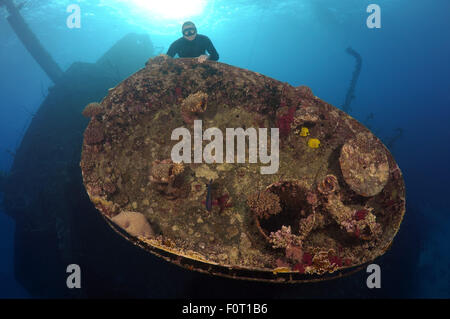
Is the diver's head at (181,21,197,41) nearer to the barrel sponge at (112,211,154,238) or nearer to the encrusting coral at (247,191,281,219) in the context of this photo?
the encrusting coral at (247,191,281,219)

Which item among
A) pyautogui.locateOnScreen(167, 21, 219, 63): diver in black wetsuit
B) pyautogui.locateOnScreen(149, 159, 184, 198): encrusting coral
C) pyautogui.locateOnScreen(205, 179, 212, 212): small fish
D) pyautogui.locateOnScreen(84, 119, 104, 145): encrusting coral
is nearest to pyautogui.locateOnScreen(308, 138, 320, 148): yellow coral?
pyautogui.locateOnScreen(205, 179, 212, 212): small fish

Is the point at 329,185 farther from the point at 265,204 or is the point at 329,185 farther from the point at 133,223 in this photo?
the point at 133,223

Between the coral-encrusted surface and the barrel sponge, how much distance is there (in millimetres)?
89

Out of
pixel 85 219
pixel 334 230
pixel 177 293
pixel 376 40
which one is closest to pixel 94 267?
pixel 85 219

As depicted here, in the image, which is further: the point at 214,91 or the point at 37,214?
the point at 37,214

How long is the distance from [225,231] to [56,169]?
1062 cm

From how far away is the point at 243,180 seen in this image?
4.72 metres

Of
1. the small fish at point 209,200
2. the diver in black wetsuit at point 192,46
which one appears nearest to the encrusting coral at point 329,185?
the small fish at point 209,200

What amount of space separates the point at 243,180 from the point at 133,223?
Result: 2.62m

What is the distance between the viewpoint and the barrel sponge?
10.8ft

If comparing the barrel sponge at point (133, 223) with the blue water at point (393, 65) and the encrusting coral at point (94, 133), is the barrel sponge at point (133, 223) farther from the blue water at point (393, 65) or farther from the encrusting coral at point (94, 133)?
the blue water at point (393, 65)

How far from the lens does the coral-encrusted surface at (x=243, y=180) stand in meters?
3.26

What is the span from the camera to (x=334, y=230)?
12.5 feet
